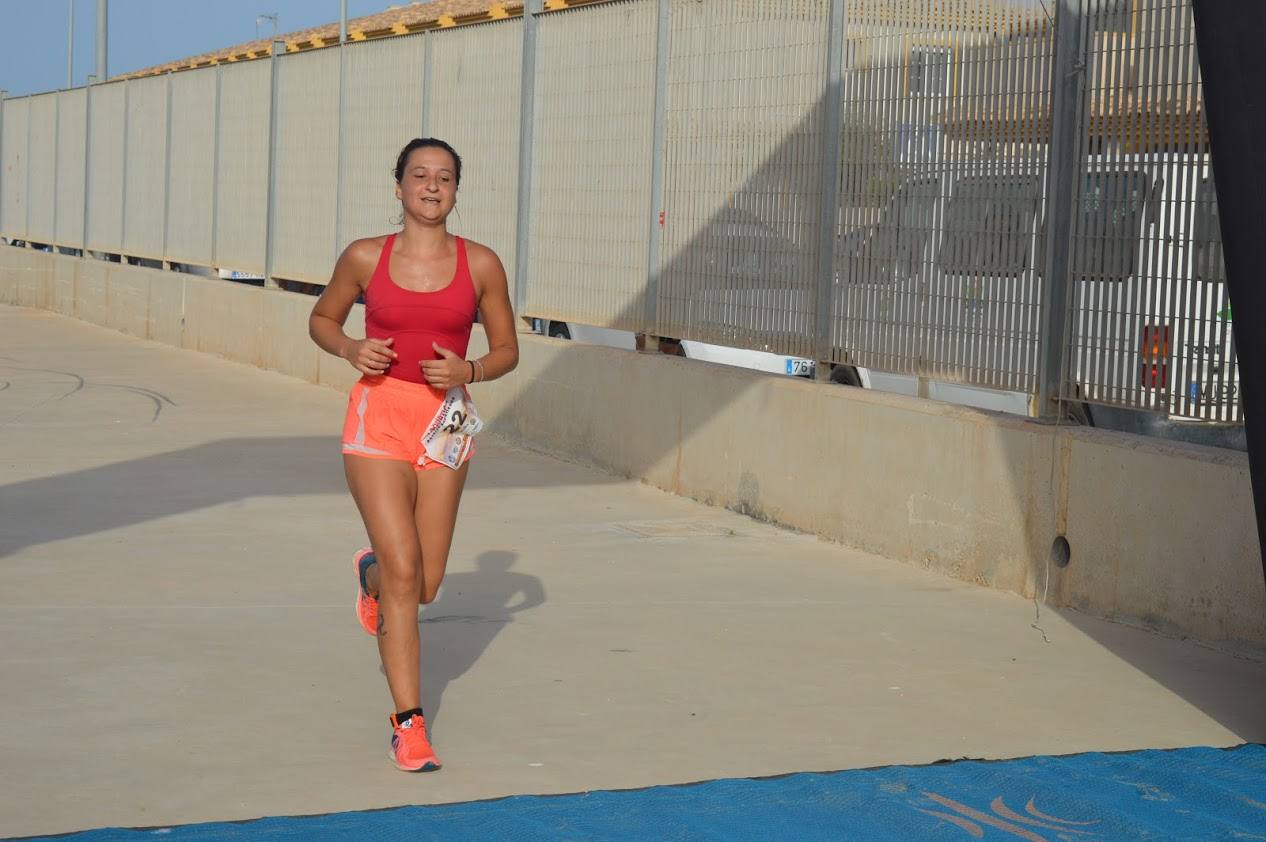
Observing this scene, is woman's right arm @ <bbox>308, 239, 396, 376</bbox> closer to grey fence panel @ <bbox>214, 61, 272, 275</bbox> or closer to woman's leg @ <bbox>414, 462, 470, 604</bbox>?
woman's leg @ <bbox>414, 462, 470, 604</bbox>

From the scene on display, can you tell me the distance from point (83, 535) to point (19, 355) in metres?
12.0

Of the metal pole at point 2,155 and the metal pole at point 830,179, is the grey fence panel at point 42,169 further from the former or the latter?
the metal pole at point 830,179

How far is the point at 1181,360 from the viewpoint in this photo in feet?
24.3

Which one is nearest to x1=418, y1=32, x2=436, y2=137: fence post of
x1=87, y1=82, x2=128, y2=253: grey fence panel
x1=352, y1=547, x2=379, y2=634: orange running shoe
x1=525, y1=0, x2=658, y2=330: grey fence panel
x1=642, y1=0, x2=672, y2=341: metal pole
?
x1=525, y1=0, x2=658, y2=330: grey fence panel

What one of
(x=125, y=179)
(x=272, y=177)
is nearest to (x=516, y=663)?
(x=272, y=177)

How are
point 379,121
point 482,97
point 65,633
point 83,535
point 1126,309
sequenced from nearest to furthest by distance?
point 65,633, point 1126,309, point 83,535, point 482,97, point 379,121

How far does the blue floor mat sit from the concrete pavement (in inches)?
7.1

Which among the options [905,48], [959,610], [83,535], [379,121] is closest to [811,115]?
[905,48]

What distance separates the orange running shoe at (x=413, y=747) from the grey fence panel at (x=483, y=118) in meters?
8.76

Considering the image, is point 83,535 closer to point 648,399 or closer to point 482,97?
point 648,399

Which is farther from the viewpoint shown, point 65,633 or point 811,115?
point 811,115

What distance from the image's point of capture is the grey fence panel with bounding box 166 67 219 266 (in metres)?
22.4

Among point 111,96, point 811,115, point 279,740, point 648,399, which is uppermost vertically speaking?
point 111,96

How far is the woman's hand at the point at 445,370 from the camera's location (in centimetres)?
554
